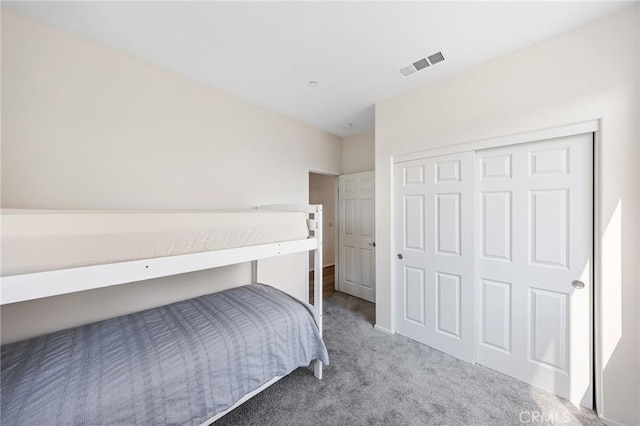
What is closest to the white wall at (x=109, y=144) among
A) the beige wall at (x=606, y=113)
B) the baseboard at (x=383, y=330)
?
the baseboard at (x=383, y=330)

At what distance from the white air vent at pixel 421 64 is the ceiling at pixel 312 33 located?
47 mm

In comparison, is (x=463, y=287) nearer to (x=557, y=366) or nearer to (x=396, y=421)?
(x=557, y=366)

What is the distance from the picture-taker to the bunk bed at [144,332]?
0.91 metres

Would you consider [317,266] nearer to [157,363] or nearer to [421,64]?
[157,363]

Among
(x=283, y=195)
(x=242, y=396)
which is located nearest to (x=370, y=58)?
(x=283, y=195)

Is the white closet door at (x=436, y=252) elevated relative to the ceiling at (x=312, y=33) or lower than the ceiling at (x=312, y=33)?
lower

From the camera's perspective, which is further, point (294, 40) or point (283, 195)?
point (283, 195)

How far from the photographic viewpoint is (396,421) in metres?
1.48

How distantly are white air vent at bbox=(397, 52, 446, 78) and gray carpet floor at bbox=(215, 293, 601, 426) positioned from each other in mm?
2579

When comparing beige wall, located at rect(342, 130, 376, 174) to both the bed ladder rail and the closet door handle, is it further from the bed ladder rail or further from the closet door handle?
the closet door handle

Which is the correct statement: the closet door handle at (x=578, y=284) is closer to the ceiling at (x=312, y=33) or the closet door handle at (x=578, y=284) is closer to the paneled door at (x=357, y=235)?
the ceiling at (x=312, y=33)

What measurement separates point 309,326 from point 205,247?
0.97 meters

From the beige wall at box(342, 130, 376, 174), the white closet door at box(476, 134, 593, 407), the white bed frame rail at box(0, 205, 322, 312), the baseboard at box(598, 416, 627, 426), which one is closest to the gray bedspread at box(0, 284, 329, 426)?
the white bed frame rail at box(0, 205, 322, 312)

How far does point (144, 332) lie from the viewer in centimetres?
142
